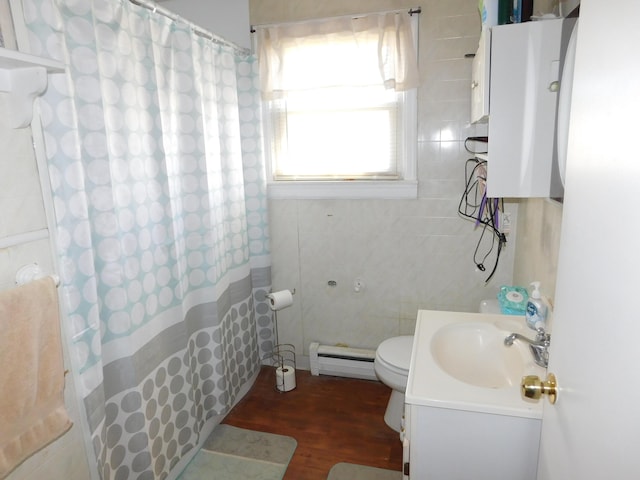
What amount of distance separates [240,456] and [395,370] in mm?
907

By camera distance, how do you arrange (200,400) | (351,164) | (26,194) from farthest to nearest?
(351,164) < (200,400) < (26,194)

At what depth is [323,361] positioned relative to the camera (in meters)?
2.79

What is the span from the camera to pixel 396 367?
2152mm

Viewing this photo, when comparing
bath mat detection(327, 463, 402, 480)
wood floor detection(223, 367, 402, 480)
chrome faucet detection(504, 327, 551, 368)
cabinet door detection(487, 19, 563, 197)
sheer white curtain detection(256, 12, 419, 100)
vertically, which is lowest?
bath mat detection(327, 463, 402, 480)

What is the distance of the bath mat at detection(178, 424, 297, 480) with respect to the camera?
2.04 meters

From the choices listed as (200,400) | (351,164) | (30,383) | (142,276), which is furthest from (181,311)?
(351,164)

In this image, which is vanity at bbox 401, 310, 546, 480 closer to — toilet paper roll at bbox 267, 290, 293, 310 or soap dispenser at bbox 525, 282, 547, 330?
soap dispenser at bbox 525, 282, 547, 330

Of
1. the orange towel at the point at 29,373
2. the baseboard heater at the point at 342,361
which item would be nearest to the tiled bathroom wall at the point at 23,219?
the orange towel at the point at 29,373

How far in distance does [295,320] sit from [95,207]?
167 cm

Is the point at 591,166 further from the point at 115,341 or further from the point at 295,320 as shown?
the point at 295,320

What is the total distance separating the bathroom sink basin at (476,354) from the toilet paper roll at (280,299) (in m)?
1.17

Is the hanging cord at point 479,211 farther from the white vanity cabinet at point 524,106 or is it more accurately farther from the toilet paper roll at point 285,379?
the toilet paper roll at point 285,379

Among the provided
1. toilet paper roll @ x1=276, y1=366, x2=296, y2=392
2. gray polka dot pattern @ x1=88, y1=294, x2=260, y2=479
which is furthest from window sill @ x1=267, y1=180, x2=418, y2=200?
toilet paper roll @ x1=276, y1=366, x2=296, y2=392

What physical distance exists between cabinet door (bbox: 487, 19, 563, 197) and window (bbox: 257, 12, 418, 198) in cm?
96
